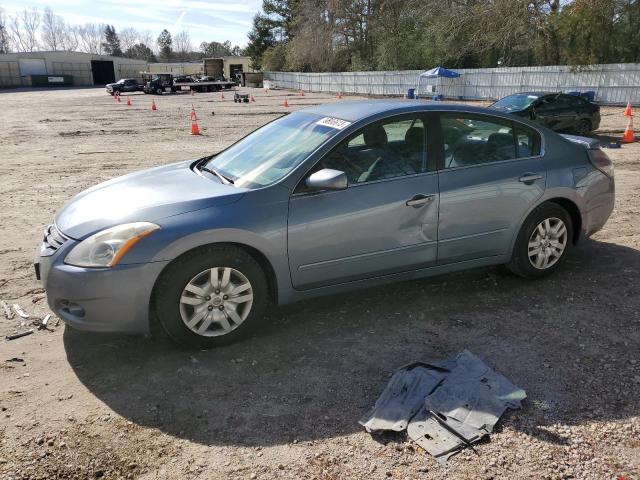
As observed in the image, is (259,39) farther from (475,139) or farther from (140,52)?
(475,139)

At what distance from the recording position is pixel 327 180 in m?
3.62

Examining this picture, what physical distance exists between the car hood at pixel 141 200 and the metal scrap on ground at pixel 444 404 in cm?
166

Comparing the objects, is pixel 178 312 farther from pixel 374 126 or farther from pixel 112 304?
pixel 374 126

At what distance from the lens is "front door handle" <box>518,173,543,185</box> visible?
450 cm

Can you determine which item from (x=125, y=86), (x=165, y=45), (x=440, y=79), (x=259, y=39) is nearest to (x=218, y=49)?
(x=165, y=45)

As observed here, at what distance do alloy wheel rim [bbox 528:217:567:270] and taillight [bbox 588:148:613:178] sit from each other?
0.70 metres

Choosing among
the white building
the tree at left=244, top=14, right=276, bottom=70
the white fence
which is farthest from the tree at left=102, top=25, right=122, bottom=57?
the white fence

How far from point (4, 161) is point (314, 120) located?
10.8 meters

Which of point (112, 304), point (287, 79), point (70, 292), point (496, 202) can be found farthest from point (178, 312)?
point (287, 79)

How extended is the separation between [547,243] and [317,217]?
2.28 meters

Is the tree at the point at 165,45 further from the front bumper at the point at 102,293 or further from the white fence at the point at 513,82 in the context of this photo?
the front bumper at the point at 102,293

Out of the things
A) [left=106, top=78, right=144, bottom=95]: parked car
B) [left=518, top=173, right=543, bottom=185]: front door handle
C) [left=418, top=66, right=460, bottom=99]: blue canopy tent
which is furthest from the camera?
[left=106, top=78, right=144, bottom=95]: parked car

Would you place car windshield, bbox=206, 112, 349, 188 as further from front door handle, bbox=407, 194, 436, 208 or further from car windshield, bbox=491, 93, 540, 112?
car windshield, bbox=491, 93, 540, 112

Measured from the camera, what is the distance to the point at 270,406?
3.11m
